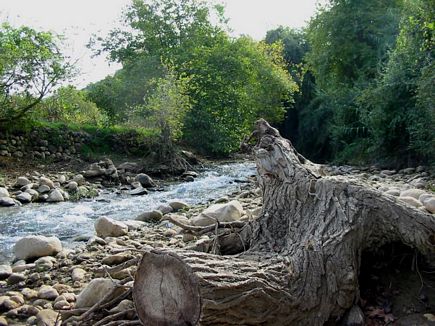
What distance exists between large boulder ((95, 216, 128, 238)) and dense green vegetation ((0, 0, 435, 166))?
606cm

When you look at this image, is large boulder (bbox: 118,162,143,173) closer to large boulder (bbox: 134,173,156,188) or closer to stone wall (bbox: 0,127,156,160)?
stone wall (bbox: 0,127,156,160)

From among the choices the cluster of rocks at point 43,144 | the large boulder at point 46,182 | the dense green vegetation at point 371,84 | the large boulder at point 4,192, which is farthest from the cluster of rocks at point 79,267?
the cluster of rocks at point 43,144

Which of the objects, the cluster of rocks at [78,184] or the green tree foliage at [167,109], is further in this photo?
the green tree foliage at [167,109]

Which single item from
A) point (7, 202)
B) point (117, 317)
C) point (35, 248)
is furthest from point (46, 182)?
point (117, 317)

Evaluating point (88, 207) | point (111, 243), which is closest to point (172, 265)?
point (111, 243)

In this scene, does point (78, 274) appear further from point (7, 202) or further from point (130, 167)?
point (130, 167)

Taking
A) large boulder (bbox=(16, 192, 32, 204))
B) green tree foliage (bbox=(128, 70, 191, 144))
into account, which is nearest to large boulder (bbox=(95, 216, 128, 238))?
large boulder (bbox=(16, 192, 32, 204))

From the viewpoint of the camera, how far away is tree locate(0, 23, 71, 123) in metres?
9.96

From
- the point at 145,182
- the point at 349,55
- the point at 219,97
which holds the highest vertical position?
the point at 349,55

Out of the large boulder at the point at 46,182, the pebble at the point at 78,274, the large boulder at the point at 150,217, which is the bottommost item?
the large boulder at the point at 150,217

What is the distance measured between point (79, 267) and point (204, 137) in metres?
13.4

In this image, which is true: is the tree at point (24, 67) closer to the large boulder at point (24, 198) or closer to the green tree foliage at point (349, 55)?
the large boulder at point (24, 198)

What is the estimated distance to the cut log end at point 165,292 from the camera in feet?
5.82

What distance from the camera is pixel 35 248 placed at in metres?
4.21
